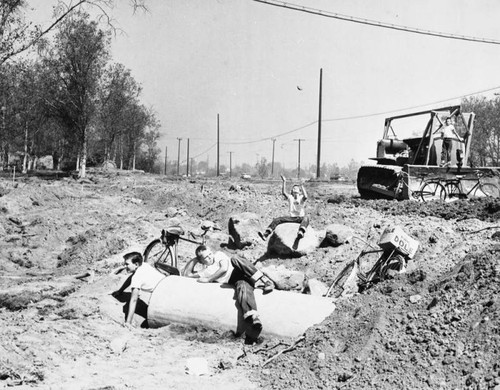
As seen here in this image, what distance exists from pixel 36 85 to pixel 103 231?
22.0m

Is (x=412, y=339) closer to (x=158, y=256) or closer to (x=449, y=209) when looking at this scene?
(x=158, y=256)

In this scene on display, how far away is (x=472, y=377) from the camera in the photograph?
14.2 ft

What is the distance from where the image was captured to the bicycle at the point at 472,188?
13969mm

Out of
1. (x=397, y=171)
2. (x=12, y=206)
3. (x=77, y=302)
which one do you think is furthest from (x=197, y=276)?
(x=12, y=206)

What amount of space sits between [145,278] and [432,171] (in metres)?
9.34

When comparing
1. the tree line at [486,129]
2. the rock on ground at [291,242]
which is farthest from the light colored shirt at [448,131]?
the tree line at [486,129]

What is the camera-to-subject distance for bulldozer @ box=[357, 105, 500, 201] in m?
13.8

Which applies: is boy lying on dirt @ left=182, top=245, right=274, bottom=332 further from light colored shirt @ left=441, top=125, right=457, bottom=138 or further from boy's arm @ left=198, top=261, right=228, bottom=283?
light colored shirt @ left=441, top=125, right=457, bottom=138

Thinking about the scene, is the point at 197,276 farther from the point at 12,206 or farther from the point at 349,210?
the point at 12,206

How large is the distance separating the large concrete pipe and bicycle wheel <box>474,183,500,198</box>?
31.9ft

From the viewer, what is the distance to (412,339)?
16.6 feet

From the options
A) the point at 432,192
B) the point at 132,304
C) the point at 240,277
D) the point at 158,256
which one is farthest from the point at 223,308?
the point at 432,192

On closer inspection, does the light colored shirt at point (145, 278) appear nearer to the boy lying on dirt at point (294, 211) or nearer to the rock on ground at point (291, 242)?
the rock on ground at point (291, 242)

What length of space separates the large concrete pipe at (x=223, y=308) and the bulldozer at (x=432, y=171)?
832cm
